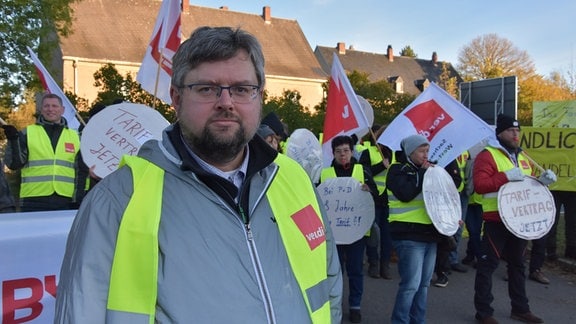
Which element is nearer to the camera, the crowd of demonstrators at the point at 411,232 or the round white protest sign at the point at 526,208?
the crowd of demonstrators at the point at 411,232

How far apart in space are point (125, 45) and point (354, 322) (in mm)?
35688

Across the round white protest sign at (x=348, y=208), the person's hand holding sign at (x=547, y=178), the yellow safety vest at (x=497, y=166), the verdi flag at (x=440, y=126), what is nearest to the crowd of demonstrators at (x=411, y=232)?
the round white protest sign at (x=348, y=208)

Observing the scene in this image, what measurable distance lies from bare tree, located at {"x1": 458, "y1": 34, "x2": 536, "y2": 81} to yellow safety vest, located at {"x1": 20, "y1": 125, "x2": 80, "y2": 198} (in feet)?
150

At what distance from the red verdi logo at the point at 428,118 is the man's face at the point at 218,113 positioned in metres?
4.37

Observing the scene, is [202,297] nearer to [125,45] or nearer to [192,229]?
[192,229]

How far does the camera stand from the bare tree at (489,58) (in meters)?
47.6

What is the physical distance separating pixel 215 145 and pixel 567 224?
766cm

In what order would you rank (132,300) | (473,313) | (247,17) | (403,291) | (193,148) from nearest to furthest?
(132,300) < (193,148) < (403,291) < (473,313) < (247,17)

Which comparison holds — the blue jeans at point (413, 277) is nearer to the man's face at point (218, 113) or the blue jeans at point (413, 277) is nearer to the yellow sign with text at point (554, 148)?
the man's face at point (218, 113)

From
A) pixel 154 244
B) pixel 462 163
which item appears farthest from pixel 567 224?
pixel 154 244

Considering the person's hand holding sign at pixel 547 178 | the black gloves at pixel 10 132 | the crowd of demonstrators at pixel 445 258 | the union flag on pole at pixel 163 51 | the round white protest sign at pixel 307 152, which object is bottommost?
the crowd of demonstrators at pixel 445 258

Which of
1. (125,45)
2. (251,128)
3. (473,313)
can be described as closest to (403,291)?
(473,313)

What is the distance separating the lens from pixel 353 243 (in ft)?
17.8

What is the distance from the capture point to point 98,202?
154 cm
